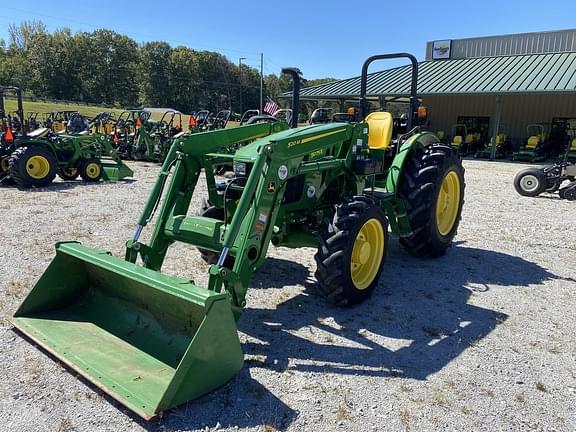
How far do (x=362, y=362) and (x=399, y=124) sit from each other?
3.83m

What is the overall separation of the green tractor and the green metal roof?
16.2m

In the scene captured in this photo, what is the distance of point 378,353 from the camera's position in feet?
11.9

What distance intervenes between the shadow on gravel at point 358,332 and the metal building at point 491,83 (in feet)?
54.9

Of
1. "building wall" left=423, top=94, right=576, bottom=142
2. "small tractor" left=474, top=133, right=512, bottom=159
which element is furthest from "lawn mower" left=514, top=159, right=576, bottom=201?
"building wall" left=423, top=94, right=576, bottom=142

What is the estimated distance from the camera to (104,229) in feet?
23.6

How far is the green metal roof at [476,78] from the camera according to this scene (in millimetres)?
19750

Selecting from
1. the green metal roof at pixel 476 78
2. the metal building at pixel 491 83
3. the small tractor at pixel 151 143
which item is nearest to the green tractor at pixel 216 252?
the small tractor at pixel 151 143

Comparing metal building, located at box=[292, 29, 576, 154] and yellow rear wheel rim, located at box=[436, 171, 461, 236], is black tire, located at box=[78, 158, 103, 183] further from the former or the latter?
metal building, located at box=[292, 29, 576, 154]

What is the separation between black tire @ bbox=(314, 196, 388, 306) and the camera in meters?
3.98

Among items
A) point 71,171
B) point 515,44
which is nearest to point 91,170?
point 71,171

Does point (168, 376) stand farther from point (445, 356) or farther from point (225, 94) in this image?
point (225, 94)

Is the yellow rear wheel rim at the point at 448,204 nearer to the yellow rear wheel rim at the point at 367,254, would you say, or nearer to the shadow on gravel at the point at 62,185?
the yellow rear wheel rim at the point at 367,254

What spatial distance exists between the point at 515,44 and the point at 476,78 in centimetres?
524

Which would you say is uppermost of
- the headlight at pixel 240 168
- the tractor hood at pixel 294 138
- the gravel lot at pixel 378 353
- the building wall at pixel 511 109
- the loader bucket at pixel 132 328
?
the building wall at pixel 511 109
